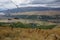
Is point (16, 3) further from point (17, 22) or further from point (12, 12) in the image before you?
point (17, 22)

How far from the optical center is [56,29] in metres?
1.78

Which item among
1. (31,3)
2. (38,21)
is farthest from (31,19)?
(31,3)

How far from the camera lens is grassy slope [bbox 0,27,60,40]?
178 centimetres

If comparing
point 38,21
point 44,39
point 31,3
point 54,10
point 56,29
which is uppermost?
point 31,3

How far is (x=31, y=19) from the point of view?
1.83 meters

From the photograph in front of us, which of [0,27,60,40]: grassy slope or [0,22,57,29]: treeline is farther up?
[0,22,57,29]: treeline

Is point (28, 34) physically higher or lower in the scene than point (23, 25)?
lower

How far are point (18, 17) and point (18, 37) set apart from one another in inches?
10.7

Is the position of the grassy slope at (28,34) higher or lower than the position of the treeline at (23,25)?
lower

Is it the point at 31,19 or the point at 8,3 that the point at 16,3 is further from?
the point at 31,19

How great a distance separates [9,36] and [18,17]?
289 mm

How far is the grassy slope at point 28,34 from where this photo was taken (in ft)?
5.85

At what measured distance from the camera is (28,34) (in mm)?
1821

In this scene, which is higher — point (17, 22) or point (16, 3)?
point (16, 3)
